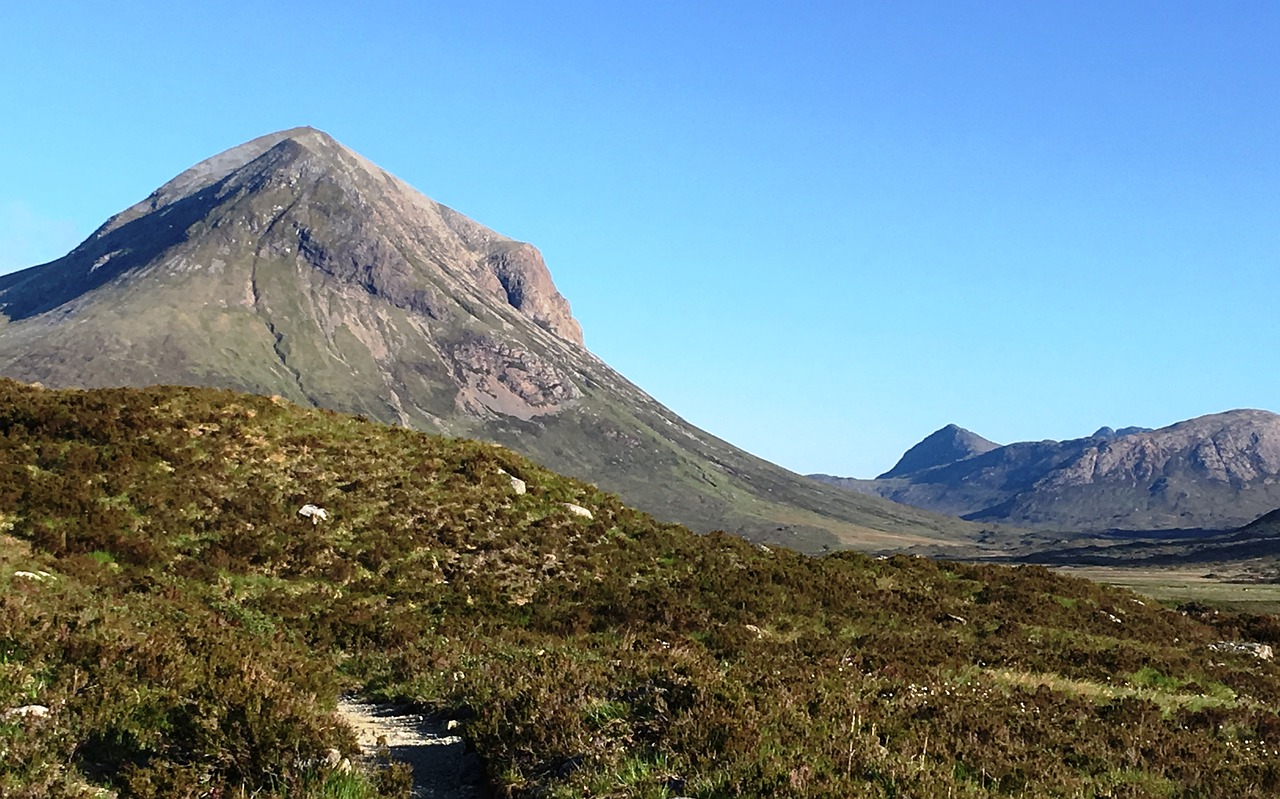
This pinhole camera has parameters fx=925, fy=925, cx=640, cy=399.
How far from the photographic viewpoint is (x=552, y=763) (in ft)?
35.7

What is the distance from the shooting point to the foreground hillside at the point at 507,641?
10.4 meters

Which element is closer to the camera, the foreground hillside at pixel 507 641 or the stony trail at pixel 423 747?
the foreground hillside at pixel 507 641

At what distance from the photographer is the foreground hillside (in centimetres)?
1044

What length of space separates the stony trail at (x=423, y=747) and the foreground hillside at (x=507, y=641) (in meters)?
0.44

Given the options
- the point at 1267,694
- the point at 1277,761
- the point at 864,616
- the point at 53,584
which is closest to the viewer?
the point at 1277,761

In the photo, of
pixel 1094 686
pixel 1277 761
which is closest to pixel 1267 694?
pixel 1094 686

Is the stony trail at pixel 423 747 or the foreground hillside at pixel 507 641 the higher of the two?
the foreground hillside at pixel 507 641

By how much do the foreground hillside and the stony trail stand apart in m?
0.44

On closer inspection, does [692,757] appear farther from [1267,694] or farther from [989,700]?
[1267,694]

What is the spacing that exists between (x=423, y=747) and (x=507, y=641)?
900cm

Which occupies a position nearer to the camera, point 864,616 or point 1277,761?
point 1277,761

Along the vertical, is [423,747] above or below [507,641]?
above

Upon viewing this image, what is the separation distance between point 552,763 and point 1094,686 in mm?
16010

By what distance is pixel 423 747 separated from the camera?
1295 centimetres
